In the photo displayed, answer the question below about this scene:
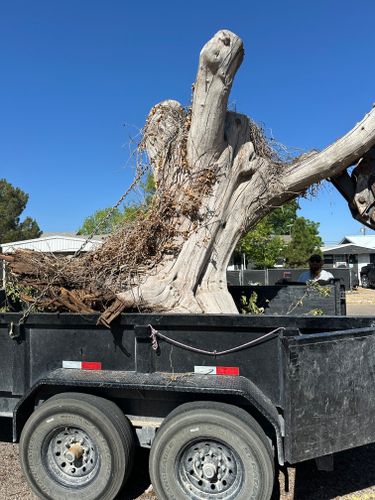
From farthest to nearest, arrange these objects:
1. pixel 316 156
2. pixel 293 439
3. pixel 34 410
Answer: pixel 316 156 < pixel 34 410 < pixel 293 439

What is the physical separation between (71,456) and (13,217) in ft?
153

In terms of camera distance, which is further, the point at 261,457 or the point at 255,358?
the point at 255,358

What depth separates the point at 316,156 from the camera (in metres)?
5.65

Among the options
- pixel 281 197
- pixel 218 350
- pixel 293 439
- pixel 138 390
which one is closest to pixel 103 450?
pixel 138 390

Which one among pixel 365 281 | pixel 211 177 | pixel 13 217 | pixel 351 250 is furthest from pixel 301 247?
pixel 211 177

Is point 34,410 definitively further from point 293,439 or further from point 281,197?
point 281,197

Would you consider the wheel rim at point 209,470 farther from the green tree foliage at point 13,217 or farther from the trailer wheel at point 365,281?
the green tree foliage at point 13,217

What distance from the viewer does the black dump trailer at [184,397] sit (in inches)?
129

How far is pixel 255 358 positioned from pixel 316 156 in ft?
9.64

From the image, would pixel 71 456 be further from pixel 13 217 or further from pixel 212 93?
pixel 13 217

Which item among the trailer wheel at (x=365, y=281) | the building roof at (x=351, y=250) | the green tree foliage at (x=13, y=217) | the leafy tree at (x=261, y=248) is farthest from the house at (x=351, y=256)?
the green tree foliage at (x=13, y=217)

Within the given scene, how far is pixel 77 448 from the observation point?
12.3 feet

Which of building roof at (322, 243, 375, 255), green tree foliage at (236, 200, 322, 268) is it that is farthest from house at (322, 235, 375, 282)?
green tree foliage at (236, 200, 322, 268)

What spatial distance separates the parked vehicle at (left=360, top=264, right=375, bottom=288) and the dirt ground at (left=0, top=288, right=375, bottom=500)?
3293 centimetres
